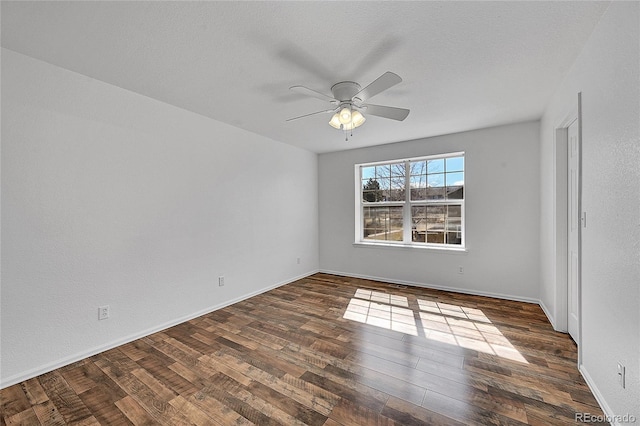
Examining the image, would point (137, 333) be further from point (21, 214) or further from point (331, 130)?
point (331, 130)

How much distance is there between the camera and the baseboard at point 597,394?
153cm

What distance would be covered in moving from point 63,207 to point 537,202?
5118 millimetres

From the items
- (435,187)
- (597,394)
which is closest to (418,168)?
(435,187)

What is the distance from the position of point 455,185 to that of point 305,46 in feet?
10.7

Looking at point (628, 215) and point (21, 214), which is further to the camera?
point (21, 214)

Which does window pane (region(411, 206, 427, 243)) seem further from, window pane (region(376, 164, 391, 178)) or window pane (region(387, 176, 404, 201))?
window pane (region(376, 164, 391, 178))

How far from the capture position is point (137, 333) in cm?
264

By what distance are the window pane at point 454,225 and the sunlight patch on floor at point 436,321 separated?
115cm

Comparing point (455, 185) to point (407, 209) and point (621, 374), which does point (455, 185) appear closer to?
point (407, 209)

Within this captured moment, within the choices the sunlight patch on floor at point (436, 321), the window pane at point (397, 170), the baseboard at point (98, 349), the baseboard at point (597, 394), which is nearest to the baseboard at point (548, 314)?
the sunlight patch on floor at point (436, 321)

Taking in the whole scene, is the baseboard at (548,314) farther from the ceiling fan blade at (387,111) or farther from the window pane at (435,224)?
the ceiling fan blade at (387,111)

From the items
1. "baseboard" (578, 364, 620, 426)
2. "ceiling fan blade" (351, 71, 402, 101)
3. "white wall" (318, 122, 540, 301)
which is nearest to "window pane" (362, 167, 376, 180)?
"white wall" (318, 122, 540, 301)

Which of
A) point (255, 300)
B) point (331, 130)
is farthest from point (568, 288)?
point (255, 300)

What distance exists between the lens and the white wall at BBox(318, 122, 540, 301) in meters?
3.54
